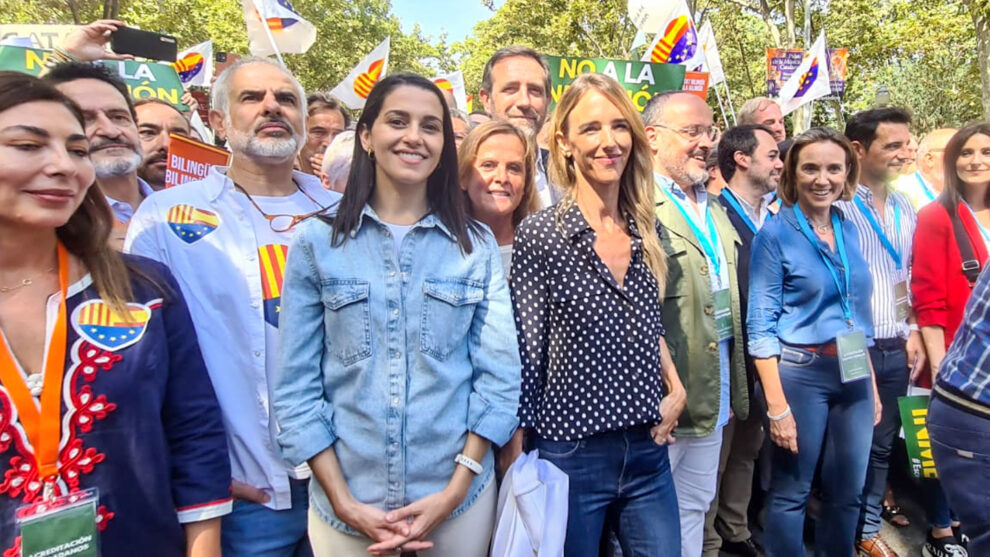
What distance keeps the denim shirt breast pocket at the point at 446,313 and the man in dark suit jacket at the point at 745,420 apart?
6.79 feet

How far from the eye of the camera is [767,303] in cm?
282

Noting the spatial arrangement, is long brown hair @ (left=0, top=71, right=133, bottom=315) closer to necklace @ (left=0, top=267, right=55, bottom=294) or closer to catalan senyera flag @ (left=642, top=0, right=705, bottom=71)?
necklace @ (left=0, top=267, right=55, bottom=294)

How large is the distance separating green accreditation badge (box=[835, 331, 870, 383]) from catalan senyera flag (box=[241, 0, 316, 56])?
20.5 feet

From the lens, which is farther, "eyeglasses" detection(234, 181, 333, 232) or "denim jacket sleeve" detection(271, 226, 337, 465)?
"eyeglasses" detection(234, 181, 333, 232)

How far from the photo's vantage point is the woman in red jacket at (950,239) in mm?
3229

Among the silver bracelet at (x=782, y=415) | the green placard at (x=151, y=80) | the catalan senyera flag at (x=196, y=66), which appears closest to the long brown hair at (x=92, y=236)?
the silver bracelet at (x=782, y=415)

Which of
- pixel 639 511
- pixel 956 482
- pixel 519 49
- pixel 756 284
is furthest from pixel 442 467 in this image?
pixel 519 49

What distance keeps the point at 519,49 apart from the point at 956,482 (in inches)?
117

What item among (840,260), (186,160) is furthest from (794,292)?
(186,160)

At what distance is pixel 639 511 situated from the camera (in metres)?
2.08

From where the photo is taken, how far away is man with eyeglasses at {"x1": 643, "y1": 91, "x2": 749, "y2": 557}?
2.45m

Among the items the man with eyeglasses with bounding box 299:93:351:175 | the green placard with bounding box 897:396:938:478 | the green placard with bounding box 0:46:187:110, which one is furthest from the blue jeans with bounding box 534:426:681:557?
the green placard with bounding box 0:46:187:110

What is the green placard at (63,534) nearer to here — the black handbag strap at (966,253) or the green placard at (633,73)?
the black handbag strap at (966,253)

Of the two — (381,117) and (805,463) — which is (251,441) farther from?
(805,463)
